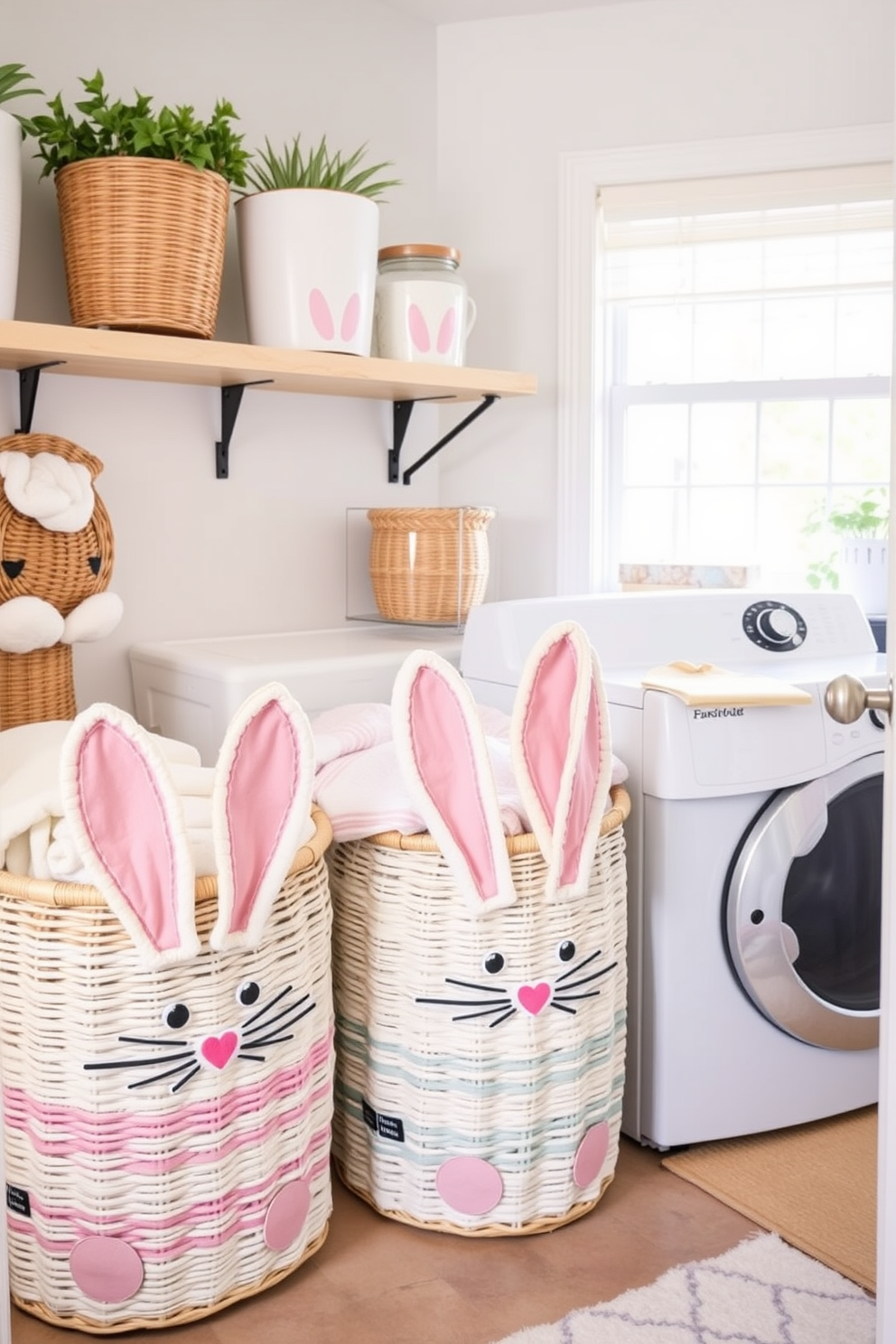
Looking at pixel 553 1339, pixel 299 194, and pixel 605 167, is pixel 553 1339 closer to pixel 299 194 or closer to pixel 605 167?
pixel 299 194

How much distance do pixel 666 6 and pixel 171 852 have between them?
210 centimetres

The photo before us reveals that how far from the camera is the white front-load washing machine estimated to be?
191cm

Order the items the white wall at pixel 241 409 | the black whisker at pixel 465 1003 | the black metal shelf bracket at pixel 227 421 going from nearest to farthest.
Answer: the black whisker at pixel 465 1003 → the white wall at pixel 241 409 → the black metal shelf bracket at pixel 227 421

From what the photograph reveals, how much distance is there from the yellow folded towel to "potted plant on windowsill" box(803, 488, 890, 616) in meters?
0.62

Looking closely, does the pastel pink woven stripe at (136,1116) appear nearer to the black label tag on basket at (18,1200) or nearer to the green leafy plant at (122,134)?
the black label tag on basket at (18,1200)

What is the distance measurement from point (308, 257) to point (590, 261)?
2.54ft

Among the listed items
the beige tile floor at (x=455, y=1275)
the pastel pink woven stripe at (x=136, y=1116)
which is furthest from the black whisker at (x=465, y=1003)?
the beige tile floor at (x=455, y=1275)

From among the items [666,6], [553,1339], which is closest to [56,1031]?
[553,1339]

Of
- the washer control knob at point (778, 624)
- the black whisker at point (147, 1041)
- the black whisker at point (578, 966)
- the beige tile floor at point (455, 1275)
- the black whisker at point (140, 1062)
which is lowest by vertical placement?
the beige tile floor at point (455, 1275)

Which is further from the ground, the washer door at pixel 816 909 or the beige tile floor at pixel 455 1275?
the washer door at pixel 816 909

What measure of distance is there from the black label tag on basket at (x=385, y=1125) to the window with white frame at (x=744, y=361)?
1.37 m

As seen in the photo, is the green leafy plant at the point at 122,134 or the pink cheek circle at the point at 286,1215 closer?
the pink cheek circle at the point at 286,1215

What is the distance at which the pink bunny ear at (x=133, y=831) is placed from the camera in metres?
1.38

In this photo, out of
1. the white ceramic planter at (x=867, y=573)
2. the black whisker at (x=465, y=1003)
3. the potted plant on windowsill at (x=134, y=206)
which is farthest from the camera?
the white ceramic planter at (x=867, y=573)
